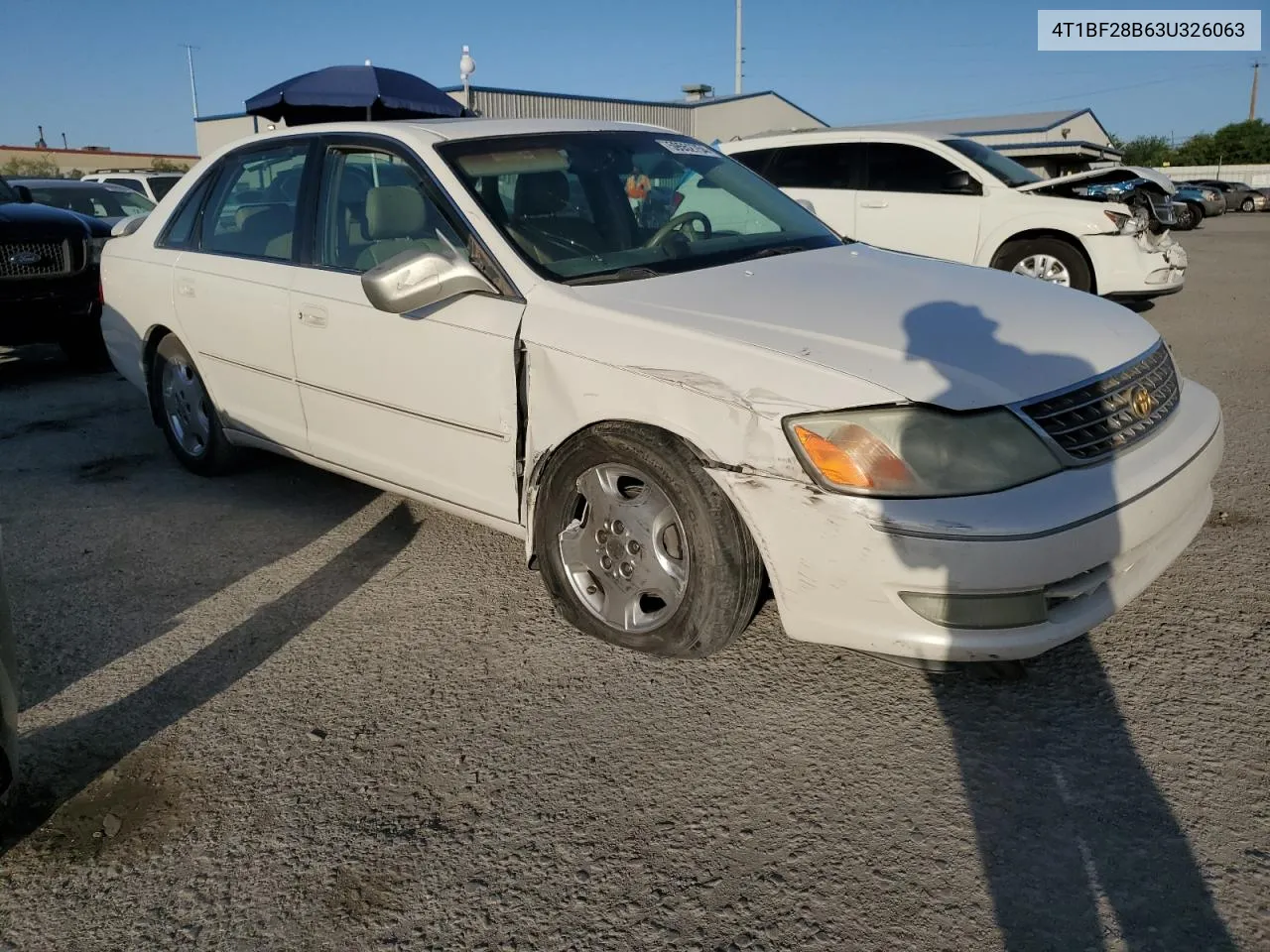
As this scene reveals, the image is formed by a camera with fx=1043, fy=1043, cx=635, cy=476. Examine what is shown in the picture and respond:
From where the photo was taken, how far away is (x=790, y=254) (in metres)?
3.85

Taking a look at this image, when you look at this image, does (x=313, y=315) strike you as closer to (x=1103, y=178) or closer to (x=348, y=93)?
(x=1103, y=178)

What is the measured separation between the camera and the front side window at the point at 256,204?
4289mm

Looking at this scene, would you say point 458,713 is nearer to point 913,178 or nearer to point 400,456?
point 400,456

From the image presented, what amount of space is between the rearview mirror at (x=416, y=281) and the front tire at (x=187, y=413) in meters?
1.91

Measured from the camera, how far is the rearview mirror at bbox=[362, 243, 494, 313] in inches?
128

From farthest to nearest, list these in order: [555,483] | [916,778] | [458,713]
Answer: [555,483] < [458,713] < [916,778]

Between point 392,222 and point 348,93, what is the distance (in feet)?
32.2

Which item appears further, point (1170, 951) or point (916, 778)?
point (916, 778)

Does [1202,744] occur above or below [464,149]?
below

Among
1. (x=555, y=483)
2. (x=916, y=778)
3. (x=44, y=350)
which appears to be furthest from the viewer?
(x=44, y=350)

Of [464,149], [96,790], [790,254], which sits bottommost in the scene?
[96,790]

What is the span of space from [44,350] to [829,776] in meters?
9.11

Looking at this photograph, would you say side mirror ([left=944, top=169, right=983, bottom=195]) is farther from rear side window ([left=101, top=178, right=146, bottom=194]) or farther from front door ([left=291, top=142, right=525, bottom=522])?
rear side window ([left=101, top=178, right=146, bottom=194])

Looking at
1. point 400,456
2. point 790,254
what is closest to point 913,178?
point 790,254
